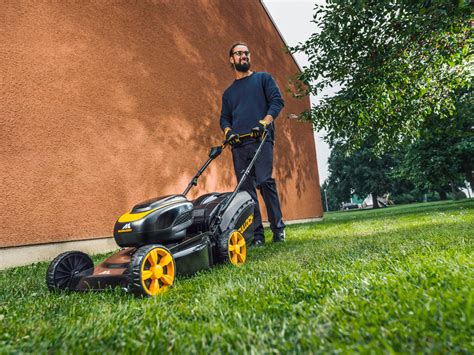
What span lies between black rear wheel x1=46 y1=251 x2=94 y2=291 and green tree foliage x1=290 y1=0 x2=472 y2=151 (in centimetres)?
505

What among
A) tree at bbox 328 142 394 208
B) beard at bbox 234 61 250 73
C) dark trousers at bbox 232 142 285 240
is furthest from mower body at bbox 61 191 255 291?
tree at bbox 328 142 394 208

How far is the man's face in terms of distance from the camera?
3.74 m

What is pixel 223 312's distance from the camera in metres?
1.44

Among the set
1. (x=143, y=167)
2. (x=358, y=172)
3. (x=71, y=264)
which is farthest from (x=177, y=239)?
(x=358, y=172)

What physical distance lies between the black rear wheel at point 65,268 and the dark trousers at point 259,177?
184 cm

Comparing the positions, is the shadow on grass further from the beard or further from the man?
the beard

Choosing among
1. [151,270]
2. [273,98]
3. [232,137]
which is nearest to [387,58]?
[273,98]

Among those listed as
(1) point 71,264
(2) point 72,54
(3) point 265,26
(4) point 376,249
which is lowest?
(4) point 376,249

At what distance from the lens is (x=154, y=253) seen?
1924 millimetres

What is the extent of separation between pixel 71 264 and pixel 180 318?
120 cm

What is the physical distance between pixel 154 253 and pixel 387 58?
595 cm

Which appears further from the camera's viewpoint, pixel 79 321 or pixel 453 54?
pixel 453 54

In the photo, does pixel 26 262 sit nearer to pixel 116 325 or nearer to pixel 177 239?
pixel 177 239

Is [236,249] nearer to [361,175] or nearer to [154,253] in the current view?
[154,253]
